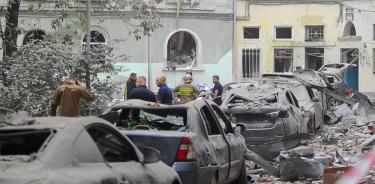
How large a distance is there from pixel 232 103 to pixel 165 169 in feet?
26.3

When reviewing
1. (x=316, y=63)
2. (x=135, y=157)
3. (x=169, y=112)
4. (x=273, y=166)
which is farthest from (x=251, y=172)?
(x=316, y=63)

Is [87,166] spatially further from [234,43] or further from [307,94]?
[234,43]

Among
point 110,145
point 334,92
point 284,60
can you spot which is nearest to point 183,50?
point 284,60

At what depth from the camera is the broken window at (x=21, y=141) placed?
227 inches

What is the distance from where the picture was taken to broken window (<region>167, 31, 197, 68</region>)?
34.2m

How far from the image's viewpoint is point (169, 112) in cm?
921

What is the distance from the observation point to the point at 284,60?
3575 cm

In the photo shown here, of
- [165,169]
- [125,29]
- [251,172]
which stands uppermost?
[125,29]

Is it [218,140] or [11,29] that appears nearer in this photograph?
[218,140]

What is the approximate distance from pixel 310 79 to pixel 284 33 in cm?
1406

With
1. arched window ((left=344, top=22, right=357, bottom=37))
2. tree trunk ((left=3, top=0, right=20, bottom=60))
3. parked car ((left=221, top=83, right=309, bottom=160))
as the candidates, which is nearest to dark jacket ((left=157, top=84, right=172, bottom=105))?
parked car ((left=221, top=83, right=309, bottom=160))

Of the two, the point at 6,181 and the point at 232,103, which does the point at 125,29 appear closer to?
the point at 232,103

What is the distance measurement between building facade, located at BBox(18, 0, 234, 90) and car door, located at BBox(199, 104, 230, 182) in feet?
77.6

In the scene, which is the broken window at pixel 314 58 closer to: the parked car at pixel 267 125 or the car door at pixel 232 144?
the parked car at pixel 267 125
